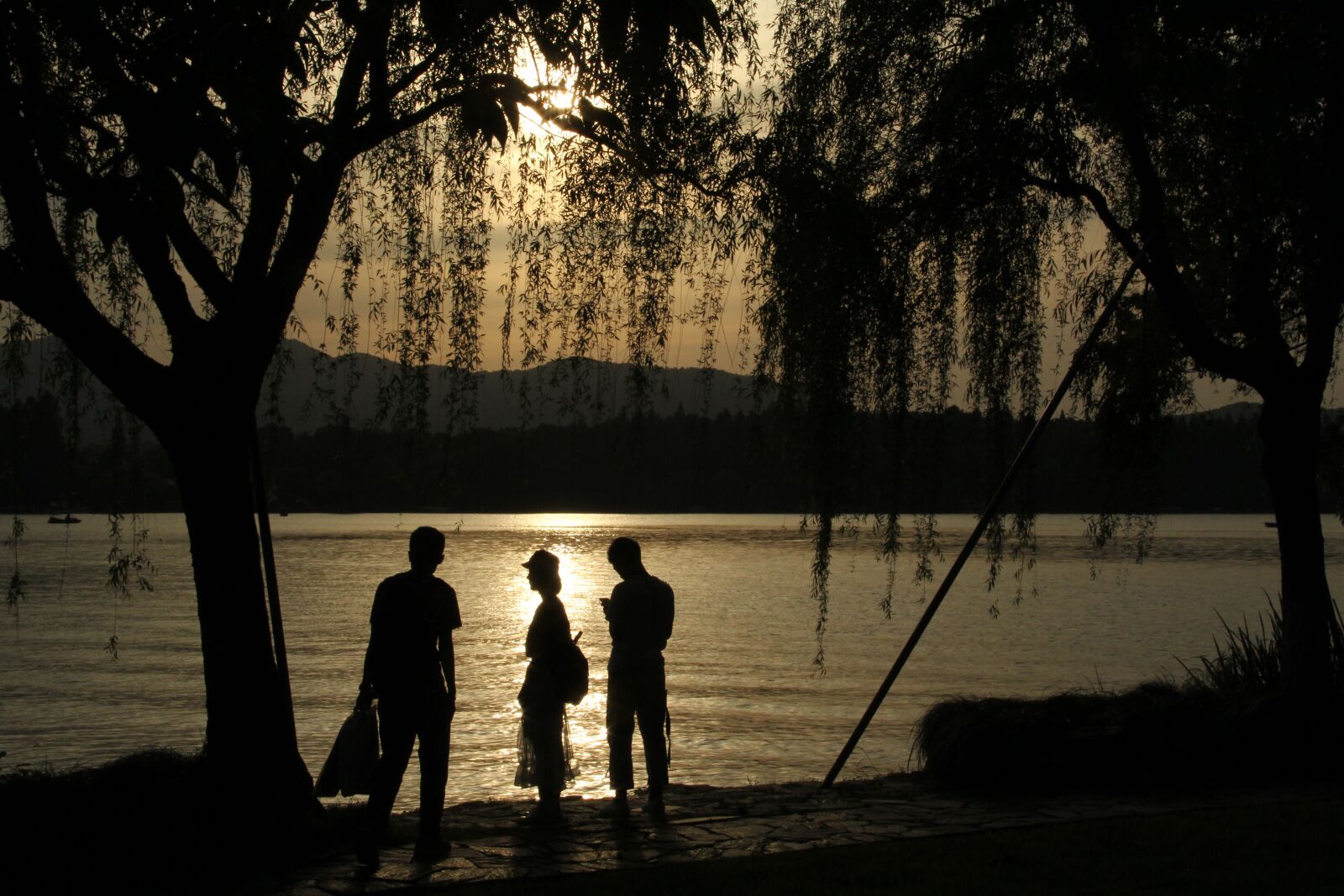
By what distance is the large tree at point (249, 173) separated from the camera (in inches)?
189

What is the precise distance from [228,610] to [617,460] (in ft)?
7.60

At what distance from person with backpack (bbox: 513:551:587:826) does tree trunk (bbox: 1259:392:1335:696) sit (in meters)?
5.97

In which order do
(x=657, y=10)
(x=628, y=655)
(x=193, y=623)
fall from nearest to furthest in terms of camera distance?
(x=657, y=10) < (x=628, y=655) < (x=193, y=623)

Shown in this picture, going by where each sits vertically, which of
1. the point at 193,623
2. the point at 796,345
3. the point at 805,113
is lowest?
the point at 193,623

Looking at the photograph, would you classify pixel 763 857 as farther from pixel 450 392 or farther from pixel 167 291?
pixel 167 291

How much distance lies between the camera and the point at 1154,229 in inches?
370

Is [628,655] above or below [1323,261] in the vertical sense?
below

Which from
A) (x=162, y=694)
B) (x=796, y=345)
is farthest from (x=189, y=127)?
(x=162, y=694)

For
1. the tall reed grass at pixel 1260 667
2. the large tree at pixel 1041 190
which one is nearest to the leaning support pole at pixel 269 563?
A: the large tree at pixel 1041 190

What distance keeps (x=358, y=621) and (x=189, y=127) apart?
3651cm

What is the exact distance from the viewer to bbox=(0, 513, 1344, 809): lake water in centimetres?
1806

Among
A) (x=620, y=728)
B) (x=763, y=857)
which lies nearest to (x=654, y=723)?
(x=620, y=728)

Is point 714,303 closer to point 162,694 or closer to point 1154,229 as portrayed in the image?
point 1154,229

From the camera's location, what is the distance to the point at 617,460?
288 inches
